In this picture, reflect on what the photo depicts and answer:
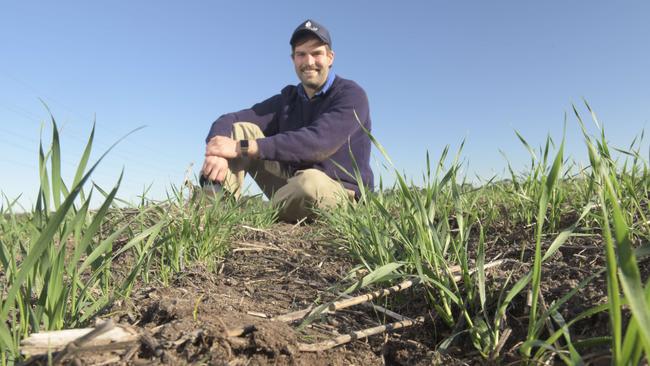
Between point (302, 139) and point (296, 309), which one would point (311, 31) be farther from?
point (296, 309)

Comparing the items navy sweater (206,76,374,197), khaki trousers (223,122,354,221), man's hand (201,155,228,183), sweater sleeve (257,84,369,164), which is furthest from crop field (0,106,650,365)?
sweater sleeve (257,84,369,164)

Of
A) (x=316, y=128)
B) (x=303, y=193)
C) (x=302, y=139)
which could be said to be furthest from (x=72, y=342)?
(x=316, y=128)

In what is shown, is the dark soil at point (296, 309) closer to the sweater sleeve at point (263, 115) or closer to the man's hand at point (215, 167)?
the man's hand at point (215, 167)

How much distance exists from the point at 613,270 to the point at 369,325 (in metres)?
0.72

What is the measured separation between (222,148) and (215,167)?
0.16 meters

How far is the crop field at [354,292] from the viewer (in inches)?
34.7

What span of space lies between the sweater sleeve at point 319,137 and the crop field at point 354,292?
74.1 inches

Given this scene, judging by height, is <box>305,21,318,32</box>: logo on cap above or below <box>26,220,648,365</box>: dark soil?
above

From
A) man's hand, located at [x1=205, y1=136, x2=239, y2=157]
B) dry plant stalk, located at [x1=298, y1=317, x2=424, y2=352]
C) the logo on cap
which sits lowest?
dry plant stalk, located at [x1=298, y1=317, x2=424, y2=352]

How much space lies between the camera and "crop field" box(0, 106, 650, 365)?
88cm

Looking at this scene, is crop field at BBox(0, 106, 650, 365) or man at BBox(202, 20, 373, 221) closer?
crop field at BBox(0, 106, 650, 365)

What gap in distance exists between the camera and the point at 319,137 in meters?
3.96

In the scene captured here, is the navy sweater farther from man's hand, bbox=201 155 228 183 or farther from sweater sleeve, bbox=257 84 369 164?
man's hand, bbox=201 155 228 183

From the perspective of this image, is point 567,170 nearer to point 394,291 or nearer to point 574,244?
point 574,244
